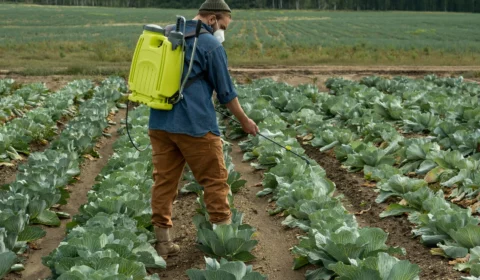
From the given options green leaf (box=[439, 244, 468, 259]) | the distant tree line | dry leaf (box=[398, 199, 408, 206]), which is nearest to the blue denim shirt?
green leaf (box=[439, 244, 468, 259])

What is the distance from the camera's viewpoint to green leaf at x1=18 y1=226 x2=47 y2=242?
539 centimetres

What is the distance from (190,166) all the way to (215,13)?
4.00ft

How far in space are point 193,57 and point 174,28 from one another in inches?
13.2

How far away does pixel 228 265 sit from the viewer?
407 cm

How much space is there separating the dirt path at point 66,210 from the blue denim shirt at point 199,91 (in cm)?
158

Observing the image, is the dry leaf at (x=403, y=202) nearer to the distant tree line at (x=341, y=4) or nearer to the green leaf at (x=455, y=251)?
the green leaf at (x=455, y=251)

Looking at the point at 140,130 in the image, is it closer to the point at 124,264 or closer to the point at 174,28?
the point at 174,28

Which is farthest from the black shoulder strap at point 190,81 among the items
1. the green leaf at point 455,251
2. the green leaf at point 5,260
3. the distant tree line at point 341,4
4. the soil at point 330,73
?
the distant tree line at point 341,4

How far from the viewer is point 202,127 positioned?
4.96m

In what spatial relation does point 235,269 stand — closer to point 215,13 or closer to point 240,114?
point 240,114

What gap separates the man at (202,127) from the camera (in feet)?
16.1

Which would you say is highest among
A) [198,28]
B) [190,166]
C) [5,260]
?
[198,28]

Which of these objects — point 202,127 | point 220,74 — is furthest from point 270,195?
point 220,74

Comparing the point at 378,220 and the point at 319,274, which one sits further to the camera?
the point at 378,220
